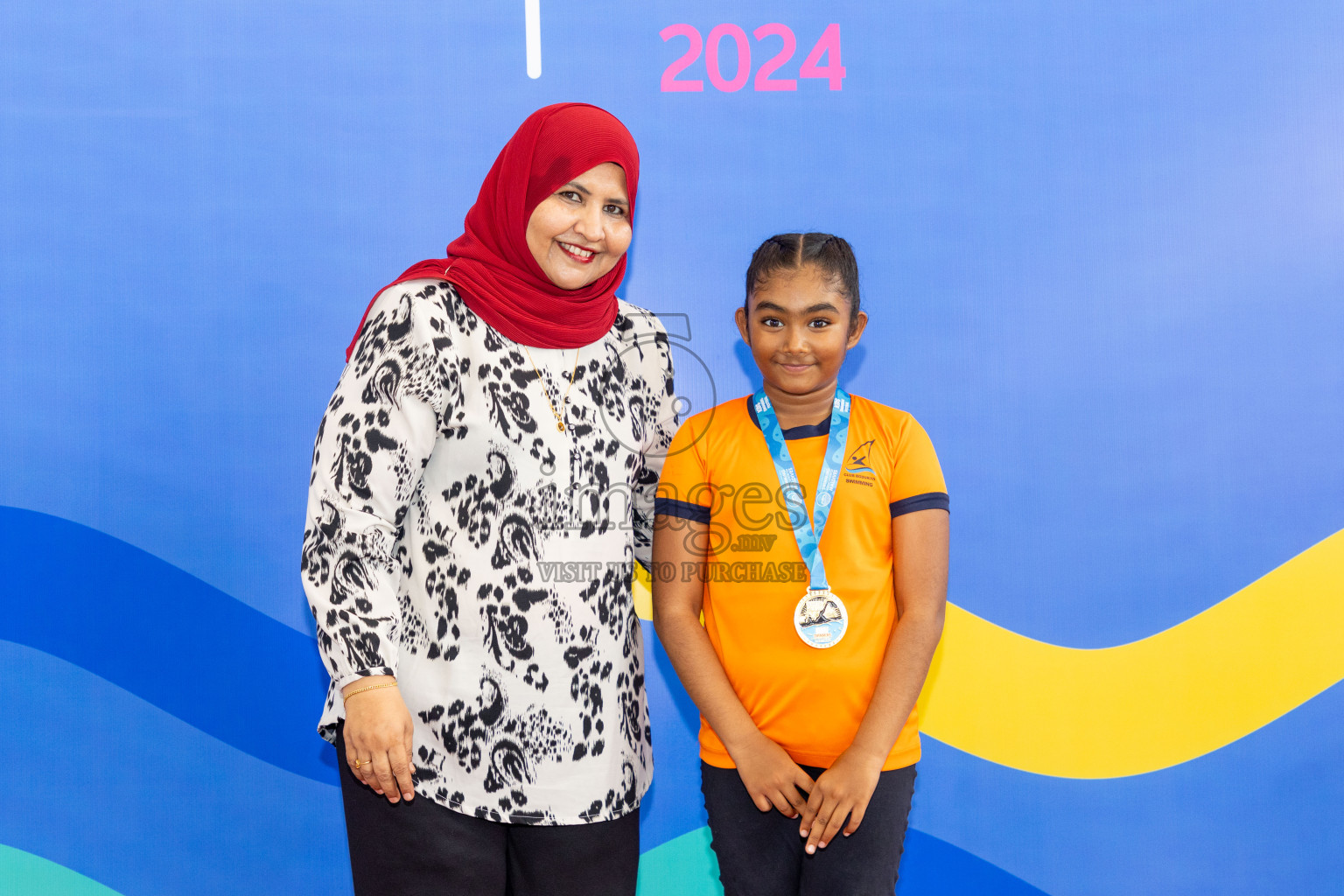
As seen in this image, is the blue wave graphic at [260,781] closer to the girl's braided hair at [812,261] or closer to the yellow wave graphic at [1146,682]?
the yellow wave graphic at [1146,682]

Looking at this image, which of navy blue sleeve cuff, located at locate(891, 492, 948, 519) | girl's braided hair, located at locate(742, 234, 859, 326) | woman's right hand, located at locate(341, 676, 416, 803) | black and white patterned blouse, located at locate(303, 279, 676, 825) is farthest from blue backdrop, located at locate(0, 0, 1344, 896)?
woman's right hand, located at locate(341, 676, 416, 803)

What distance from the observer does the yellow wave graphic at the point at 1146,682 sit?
2.45 meters

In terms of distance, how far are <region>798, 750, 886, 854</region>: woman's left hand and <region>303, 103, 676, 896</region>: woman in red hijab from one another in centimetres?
31

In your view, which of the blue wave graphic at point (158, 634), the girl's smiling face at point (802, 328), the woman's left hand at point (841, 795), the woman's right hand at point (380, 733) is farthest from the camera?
the blue wave graphic at point (158, 634)

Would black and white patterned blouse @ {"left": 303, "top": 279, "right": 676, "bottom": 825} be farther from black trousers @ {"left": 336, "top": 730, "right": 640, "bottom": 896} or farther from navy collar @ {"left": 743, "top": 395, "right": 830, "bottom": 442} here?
navy collar @ {"left": 743, "top": 395, "right": 830, "bottom": 442}

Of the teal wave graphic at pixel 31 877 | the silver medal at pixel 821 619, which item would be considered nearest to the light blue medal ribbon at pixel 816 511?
the silver medal at pixel 821 619

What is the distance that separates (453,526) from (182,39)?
1773mm

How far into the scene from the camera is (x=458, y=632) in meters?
1.44

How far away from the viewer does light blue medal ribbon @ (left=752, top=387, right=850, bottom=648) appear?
1547 mm

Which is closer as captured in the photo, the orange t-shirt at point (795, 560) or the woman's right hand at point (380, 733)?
the woman's right hand at point (380, 733)

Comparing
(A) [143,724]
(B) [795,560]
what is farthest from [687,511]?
(A) [143,724]

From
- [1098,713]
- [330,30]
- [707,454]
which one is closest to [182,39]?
[330,30]

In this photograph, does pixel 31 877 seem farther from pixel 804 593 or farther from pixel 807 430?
pixel 807 430

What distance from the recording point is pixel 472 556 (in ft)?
4.72
